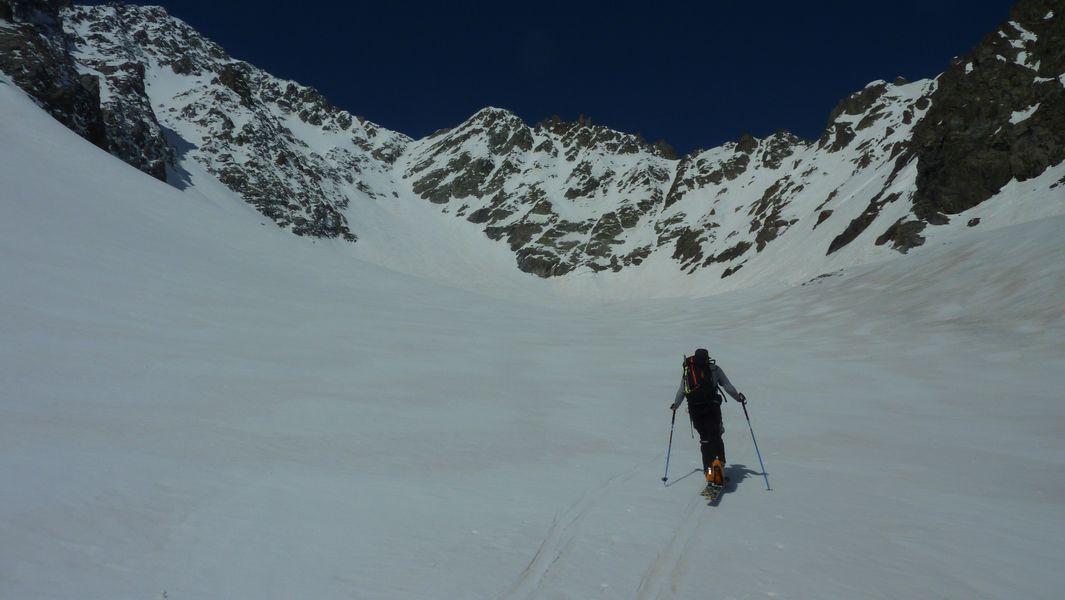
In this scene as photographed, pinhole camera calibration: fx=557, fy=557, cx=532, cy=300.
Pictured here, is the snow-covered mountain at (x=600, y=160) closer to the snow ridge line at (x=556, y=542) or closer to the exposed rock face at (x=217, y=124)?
the exposed rock face at (x=217, y=124)

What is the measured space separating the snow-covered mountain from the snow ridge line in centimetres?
4403

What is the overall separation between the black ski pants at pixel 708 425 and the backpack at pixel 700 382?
71 millimetres

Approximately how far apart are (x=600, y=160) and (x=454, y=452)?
160 m

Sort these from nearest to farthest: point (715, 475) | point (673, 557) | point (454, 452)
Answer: point (673, 557) → point (715, 475) → point (454, 452)

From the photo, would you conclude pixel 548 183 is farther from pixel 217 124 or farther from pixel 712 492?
pixel 712 492

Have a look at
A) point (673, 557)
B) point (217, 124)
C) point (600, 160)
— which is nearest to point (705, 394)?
point (673, 557)

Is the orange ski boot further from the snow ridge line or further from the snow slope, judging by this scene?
the snow ridge line

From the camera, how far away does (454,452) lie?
724cm

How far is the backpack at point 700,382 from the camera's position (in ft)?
22.7

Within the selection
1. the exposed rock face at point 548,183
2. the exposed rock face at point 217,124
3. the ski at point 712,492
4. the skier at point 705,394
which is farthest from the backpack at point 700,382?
the exposed rock face at point 548,183

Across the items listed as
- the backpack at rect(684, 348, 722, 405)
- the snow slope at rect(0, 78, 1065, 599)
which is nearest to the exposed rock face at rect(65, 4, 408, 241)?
the snow slope at rect(0, 78, 1065, 599)

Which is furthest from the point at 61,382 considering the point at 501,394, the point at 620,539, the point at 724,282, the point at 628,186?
the point at 628,186

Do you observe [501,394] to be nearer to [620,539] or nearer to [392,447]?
[392,447]

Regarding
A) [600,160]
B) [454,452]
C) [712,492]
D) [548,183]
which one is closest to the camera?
[712,492]
